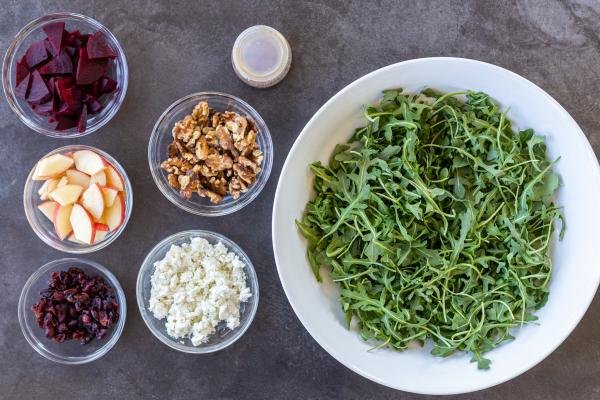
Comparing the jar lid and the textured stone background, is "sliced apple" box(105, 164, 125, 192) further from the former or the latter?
the jar lid

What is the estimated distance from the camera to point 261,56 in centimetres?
179

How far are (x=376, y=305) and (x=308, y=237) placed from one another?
287mm

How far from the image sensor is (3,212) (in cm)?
185

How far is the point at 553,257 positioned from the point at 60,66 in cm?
166

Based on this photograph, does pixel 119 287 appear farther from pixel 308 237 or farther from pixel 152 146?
pixel 308 237

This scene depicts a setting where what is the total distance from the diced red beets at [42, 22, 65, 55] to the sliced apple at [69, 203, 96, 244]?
1.66 feet

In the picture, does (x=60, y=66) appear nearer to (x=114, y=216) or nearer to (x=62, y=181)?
(x=62, y=181)

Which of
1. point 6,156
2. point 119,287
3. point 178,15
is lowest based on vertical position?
point 119,287

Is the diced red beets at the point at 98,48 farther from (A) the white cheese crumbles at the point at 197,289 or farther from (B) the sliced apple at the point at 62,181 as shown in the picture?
(A) the white cheese crumbles at the point at 197,289

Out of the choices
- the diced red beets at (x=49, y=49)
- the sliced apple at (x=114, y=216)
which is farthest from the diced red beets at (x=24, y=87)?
the sliced apple at (x=114, y=216)

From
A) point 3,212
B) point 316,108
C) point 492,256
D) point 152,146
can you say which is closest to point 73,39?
point 152,146

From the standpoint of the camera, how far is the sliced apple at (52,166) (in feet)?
5.70

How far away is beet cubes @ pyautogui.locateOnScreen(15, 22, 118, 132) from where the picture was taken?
5.57ft

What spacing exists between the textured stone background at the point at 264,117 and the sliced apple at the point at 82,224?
0.38 feet
